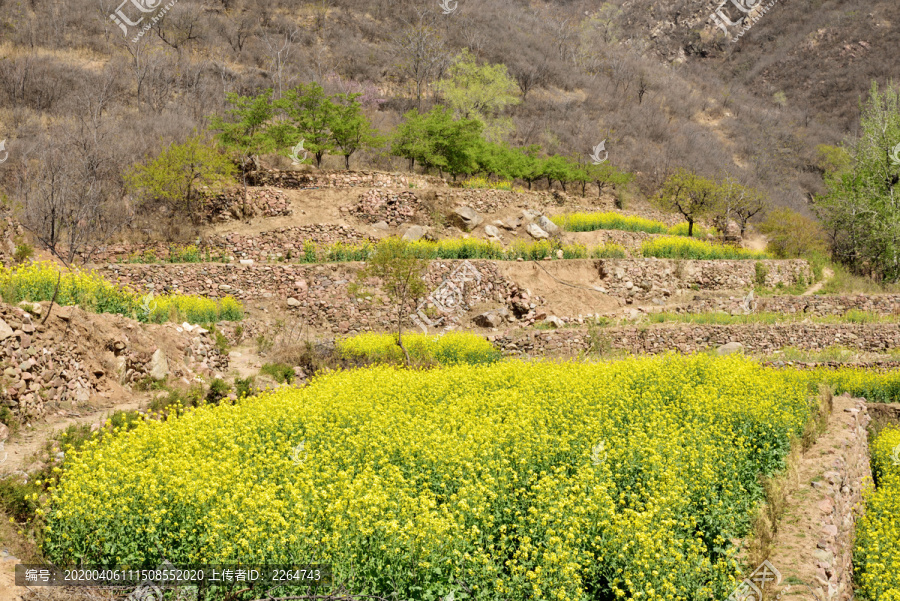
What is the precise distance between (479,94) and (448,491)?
40.6 meters

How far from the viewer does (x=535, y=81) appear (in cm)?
5509

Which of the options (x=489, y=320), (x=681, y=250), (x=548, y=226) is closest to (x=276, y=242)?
(x=489, y=320)

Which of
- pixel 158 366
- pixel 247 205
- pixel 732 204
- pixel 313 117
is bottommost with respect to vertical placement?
pixel 247 205

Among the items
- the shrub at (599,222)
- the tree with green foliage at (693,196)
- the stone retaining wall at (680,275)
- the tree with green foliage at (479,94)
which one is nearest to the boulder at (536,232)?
the shrub at (599,222)

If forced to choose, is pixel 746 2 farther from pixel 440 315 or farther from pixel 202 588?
pixel 202 588

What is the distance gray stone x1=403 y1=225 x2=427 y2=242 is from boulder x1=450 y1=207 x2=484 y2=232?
6.29 ft

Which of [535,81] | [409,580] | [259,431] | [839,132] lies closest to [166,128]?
[259,431]

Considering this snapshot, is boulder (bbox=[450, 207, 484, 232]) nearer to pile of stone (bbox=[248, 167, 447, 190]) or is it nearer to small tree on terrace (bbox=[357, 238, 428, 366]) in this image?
pile of stone (bbox=[248, 167, 447, 190])

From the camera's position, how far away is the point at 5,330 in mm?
8984

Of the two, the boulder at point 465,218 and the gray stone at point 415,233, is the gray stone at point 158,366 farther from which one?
the boulder at point 465,218

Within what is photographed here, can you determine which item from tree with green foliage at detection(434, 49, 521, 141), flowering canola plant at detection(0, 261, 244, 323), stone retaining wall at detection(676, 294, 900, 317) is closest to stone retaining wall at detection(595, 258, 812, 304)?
stone retaining wall at detection(676, 294, 900, 317)

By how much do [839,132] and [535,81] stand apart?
33.2 m

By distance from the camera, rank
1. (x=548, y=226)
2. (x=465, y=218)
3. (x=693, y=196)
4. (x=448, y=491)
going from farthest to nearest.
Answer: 1. (x=693, y=196)
2. (x=548, y=226)
3. (x=465, y=218)
4. (x=448, y=491)

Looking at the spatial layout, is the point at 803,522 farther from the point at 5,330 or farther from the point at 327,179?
the point at 327,179
